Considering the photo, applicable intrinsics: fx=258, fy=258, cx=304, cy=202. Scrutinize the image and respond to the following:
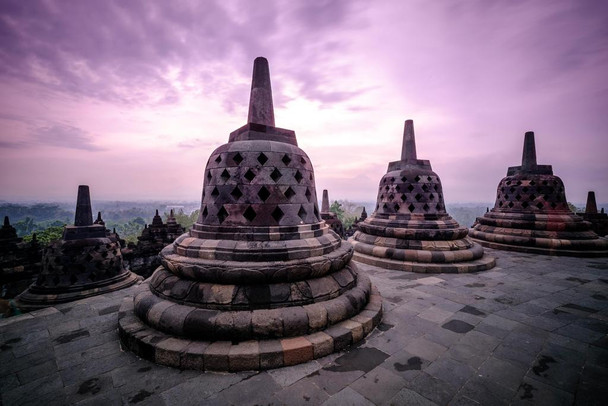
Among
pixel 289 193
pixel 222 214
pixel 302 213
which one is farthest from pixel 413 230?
pixel 222 214

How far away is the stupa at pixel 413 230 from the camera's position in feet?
24.5

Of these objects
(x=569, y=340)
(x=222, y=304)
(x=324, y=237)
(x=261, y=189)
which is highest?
(x=261, y=189)

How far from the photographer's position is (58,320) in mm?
4504

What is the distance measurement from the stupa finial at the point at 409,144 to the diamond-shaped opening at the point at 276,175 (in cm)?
638

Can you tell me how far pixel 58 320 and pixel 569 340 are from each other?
8041mm

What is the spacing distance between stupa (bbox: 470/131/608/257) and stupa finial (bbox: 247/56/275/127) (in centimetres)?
1037

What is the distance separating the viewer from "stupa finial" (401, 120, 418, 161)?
9336mm

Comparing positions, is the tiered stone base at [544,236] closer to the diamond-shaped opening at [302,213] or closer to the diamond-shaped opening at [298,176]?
the diamond-shaped opening at [302,213]

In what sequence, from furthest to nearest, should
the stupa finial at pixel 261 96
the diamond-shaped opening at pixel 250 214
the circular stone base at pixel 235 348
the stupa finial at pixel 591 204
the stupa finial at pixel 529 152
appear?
the stupa finial at pixel 591 204 < the stupa finial at pixel 529 152 < the stupa finial at pixel 261 96 < the diamond-shaped opening at pixel 250 214 < the circular stone base at pixel 235 348

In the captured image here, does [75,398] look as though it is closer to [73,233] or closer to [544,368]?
[544,368]

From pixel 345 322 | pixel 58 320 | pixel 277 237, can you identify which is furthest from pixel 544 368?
pixel 58 320

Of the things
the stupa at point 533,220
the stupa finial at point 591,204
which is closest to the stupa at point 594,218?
the stupa finial at point 591,204

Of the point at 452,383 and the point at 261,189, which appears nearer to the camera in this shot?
the point at 452,383

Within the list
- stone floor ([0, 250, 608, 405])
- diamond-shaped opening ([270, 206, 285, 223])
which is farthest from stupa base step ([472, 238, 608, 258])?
diamond-shaped opening ([270, 206, 285, 223])
